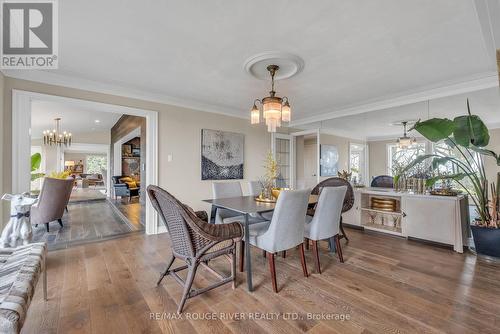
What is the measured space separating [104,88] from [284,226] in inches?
126

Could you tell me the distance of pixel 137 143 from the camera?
873cm

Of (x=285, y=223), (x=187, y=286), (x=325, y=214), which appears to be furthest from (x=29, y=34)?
(x=325, y=214)

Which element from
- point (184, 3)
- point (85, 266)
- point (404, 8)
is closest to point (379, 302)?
point (404, 8)

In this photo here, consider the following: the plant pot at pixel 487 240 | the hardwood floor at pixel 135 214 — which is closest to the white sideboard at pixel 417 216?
the plant pot at pixel 487 240

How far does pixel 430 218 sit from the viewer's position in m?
3.08

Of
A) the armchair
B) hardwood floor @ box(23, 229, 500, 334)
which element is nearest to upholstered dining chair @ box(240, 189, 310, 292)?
hardwood floor @ box(23, 229, 500, 334)

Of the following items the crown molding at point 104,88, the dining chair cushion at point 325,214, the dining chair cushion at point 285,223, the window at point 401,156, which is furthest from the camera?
the window at point 401,156

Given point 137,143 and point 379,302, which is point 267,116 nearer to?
point 379,302

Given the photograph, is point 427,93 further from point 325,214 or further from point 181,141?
point 181,141

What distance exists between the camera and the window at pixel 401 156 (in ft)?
11.4

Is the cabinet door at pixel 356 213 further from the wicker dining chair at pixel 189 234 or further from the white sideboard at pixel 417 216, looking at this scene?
the wicker dining chair at pixel 189 234

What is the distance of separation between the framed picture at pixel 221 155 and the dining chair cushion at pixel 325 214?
237cm

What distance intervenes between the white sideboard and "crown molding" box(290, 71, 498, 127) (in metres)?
1.42

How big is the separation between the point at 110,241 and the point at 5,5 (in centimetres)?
282
